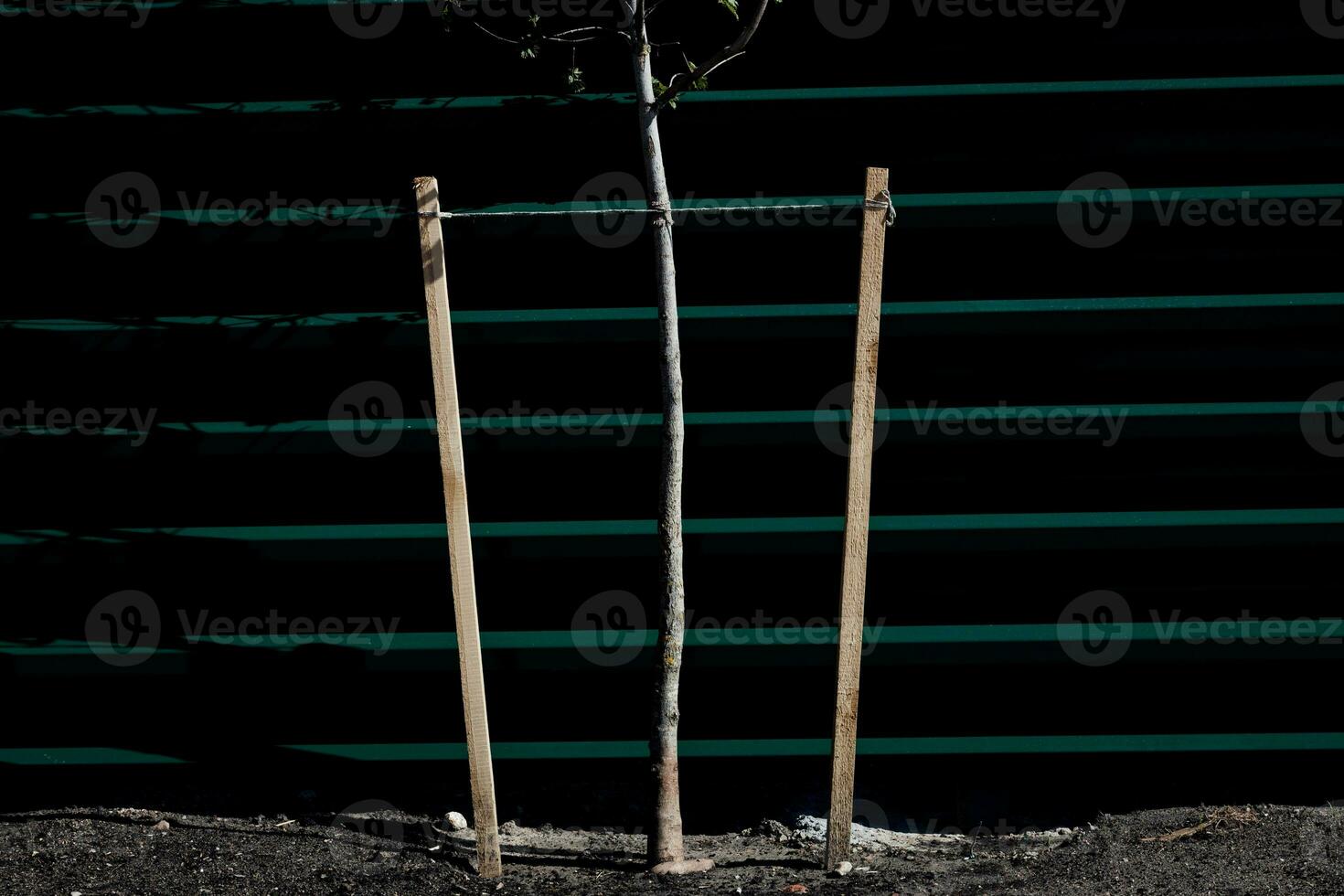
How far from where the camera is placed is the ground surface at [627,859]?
11.3 ft

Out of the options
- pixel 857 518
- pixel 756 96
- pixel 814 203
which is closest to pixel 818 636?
pixel 857 518

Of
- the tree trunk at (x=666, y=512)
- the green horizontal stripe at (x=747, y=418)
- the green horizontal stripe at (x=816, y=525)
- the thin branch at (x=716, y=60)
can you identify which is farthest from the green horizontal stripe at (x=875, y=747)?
the thin branch at (x=716, y=60)

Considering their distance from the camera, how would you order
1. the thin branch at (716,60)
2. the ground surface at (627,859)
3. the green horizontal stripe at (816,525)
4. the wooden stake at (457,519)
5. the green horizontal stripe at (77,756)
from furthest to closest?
the green horizontal stripe at (77,756) < the green horizontal stripe at (816,525) < the ground surface at (627,859) < the wooden stake at (457,519) < the thin branch at (716,60)

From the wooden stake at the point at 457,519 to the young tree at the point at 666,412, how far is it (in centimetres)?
52

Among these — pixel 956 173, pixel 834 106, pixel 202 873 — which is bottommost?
pixel 202 873

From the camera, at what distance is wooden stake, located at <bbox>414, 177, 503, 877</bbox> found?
323 centimetres

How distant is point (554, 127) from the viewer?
3857 millimetres

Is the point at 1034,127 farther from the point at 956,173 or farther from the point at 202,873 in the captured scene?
the point at 202,873

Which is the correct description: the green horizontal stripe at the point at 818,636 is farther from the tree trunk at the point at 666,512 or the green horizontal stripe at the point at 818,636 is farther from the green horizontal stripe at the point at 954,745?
the tree trunk at the point at 666,512

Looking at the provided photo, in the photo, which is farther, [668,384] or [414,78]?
[414,78]

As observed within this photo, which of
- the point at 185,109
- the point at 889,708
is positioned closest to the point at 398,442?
the point at 185,109

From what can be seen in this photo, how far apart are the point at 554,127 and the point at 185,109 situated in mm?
1305

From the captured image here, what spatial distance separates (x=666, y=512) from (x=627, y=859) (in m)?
1.23

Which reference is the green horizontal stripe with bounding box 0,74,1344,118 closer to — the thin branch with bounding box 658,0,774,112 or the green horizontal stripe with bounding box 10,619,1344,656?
the thin branch with bounding box 658,0,774,112
